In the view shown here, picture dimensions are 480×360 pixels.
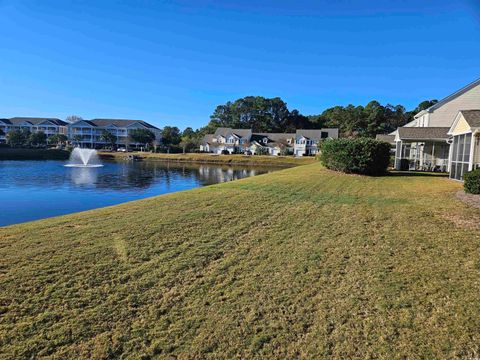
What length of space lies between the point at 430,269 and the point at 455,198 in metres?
7.11

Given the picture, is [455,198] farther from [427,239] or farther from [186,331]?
[186,331]

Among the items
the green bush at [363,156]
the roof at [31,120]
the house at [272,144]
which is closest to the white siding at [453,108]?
the green bush at [363,156]

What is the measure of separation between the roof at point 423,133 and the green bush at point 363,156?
9.41 ft

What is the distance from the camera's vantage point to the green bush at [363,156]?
19.6 metres

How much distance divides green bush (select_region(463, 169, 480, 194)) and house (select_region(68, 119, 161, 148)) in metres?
91.7

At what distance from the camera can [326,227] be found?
7.18m

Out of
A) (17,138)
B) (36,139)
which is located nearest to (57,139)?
(36,139)

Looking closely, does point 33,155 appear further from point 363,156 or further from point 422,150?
point 422,150

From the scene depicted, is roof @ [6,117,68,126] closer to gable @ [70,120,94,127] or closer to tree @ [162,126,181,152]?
gable @ [70,120,94,127]

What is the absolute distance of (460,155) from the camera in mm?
15062

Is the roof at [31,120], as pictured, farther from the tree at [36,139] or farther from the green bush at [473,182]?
the green bush at [473,182]


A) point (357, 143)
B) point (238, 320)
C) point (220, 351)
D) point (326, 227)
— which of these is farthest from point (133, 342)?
point (357, 143)

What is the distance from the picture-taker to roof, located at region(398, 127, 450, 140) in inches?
830

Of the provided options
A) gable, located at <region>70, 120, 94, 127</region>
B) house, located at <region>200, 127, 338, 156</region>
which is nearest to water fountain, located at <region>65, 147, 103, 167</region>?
house, located at <region>200, 127, 338, 156</region>
